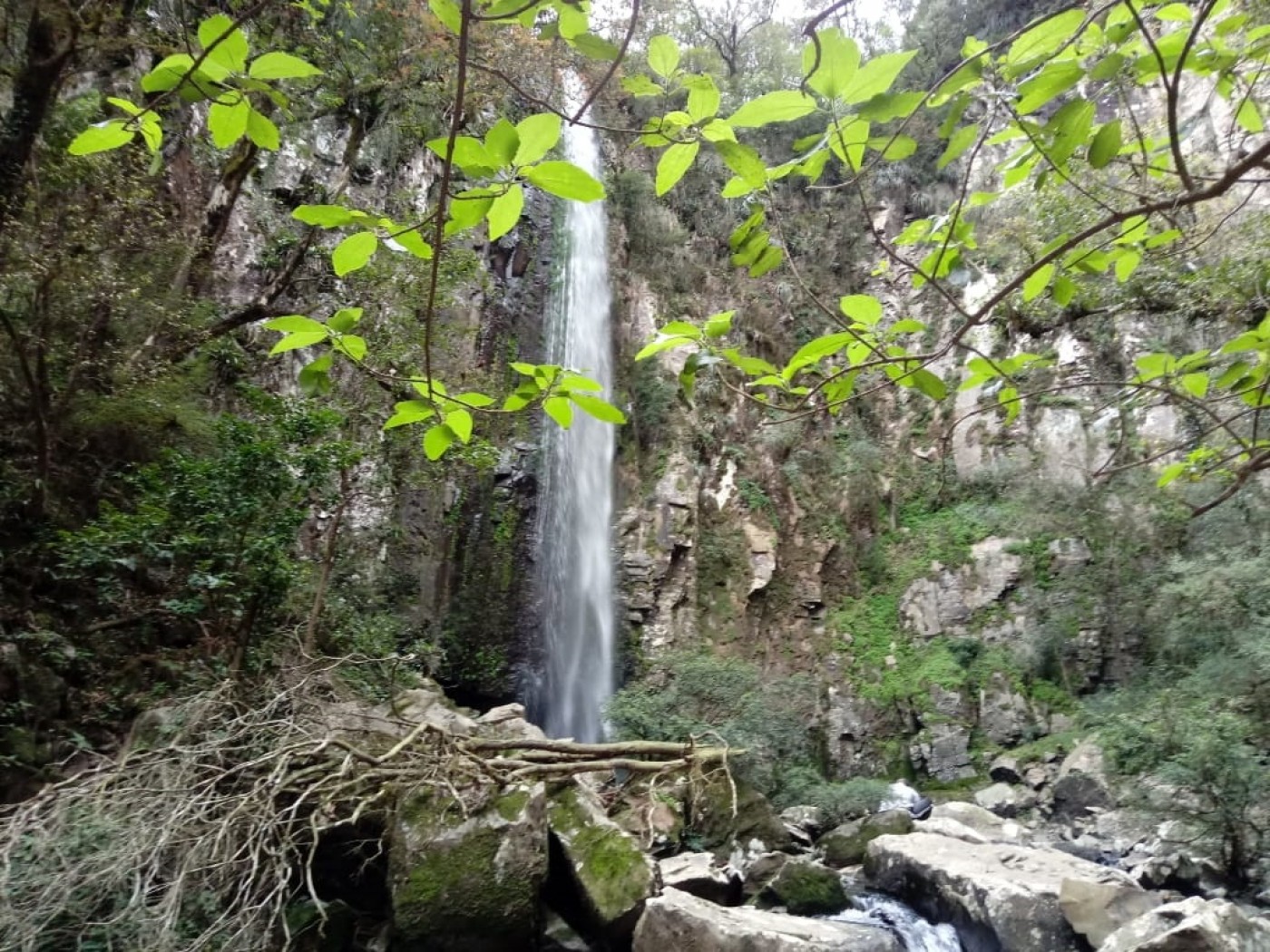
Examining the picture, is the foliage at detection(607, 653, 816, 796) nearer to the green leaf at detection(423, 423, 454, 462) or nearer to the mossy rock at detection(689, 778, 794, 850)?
the mossy rock at detection(689, 778, 794, 850)

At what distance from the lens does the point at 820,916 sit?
5.10m

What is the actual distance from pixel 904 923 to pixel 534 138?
19.1 feet

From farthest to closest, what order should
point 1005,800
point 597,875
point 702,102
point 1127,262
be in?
point 1005,800
point 597,875
point 1127,262
point 702,102

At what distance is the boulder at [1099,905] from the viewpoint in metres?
4.31

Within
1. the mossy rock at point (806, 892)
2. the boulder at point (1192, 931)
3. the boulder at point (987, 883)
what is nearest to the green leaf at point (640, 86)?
the boulder at point (1192, 931)

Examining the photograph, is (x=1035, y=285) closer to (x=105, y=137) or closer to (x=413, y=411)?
(x=413, y=411)

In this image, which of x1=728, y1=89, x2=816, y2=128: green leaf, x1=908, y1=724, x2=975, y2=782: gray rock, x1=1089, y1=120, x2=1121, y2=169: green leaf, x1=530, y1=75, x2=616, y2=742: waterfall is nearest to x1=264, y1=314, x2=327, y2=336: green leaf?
x1=728, y1=89, x2=816, y2=128: green leaf

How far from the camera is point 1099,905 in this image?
4391mm

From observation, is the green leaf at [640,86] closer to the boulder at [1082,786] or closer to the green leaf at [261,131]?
the green leaf at [261,131]

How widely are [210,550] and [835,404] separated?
391cm

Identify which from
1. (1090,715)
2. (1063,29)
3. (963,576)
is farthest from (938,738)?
(1063,29)

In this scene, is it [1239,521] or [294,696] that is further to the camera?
[1239,521]

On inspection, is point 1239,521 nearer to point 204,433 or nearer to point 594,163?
point 204,433

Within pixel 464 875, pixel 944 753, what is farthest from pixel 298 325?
pixel 944 753
